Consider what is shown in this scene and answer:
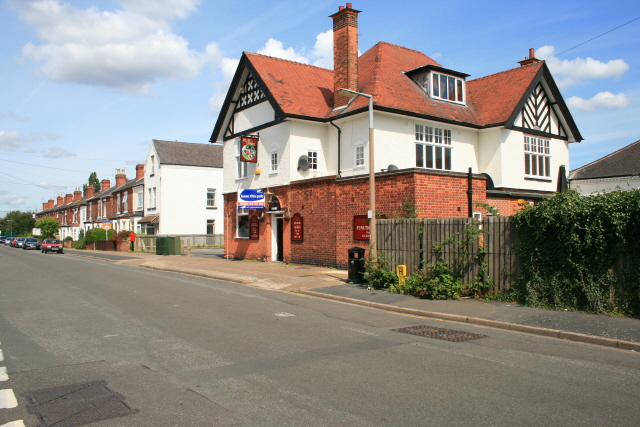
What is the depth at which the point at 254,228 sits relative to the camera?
2561 cm

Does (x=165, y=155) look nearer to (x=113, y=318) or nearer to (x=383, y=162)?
(x=383, y=162)

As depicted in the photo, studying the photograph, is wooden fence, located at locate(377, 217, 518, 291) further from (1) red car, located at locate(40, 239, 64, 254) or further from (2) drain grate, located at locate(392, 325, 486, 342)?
(1) red car, located at locate(40, 239, 64, 254)

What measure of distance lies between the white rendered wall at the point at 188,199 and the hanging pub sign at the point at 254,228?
23.5 meters

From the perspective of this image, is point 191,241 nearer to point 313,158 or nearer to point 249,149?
point 249,149

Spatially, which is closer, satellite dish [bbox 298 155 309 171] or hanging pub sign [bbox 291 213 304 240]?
hanging pub sign [bbox 291 213 304 240]

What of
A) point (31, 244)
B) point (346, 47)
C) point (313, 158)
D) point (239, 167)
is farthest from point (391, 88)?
point (31, 244)

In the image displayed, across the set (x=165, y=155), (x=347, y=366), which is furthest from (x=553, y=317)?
(x=165, y=155)

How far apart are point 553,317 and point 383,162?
12263 mm

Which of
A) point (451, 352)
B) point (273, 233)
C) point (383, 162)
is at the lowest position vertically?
point (451, 352)

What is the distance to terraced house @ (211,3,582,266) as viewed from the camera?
2123 cm

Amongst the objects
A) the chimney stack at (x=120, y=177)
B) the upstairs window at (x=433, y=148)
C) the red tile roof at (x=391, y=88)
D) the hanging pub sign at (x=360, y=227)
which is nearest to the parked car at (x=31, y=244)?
the chimney stack at (x=120, y=177)

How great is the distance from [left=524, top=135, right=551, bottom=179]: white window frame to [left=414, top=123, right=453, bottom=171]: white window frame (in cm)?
439

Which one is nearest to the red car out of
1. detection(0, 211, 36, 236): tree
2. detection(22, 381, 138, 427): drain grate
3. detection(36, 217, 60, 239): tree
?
detection(36, 217, 60, 239): tree

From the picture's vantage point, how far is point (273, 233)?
2461cm
